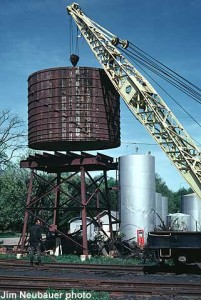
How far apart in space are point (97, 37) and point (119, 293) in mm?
15382

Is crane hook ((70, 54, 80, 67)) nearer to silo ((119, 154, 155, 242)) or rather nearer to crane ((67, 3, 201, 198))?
crane ((67, 3, 201, 198))

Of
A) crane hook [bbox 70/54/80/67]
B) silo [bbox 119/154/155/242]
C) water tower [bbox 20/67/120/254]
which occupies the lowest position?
silo [bbox 119/154/155/242]

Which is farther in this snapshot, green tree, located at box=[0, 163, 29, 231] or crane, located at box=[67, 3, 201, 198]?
green tree, located at box=[0, 163, 29, 231]

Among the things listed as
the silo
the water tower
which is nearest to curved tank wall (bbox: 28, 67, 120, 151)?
the water tower

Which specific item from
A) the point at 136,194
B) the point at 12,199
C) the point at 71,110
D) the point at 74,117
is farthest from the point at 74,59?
the point at 12,199

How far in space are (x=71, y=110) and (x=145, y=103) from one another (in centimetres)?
352

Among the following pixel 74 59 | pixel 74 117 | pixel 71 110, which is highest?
pixel 74 59

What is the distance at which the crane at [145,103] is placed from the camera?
1956 cm

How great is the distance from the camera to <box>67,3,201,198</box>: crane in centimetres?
1956

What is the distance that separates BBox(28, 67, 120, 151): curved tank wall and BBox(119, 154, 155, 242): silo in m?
5.73

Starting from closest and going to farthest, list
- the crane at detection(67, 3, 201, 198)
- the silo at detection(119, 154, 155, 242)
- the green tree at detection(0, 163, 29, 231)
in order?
1. the crane at detection(67, 3, 201, 198)
2. the silo at detection(119, 154, 155, 242)
3. the green tree at detection(0, 163, 29, 231)

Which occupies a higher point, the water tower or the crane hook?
the crane hook

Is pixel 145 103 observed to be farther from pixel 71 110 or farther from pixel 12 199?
pixel 12 199

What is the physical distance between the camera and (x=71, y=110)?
2008cm
